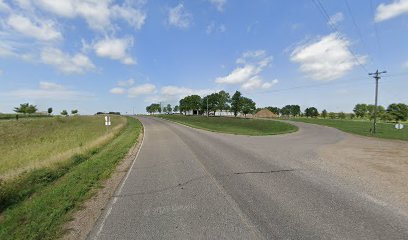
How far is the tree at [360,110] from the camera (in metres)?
138

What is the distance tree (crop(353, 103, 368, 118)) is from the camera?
13850 cm

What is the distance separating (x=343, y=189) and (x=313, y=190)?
985mm

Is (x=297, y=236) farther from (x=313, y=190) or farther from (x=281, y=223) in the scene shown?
(x=313, y=190)

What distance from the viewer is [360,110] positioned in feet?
472

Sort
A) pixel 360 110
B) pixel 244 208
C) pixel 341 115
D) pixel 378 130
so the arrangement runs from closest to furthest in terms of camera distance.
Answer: pixel 244 208, pixel 378 130, pixel 341 115, pixel 360 110

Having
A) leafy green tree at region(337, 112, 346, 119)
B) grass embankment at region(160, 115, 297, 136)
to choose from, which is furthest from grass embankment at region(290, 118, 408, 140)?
leafy green tree at region(337, 112, 346, 119)

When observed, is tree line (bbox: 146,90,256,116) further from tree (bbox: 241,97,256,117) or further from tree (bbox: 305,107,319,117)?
tree (bbox: 305,107,319,117)

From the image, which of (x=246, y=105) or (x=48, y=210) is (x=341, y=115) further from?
(x=48, y=210)

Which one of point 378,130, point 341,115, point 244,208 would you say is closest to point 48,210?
point 244,208

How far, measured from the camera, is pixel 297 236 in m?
4.75

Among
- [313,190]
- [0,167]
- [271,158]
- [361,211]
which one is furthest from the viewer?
[0,167]

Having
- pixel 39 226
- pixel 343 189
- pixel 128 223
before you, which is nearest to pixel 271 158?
pixel 343 189

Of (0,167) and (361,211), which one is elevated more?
(361,211)

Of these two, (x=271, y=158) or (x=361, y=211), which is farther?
(x=271, y=158)
